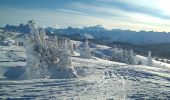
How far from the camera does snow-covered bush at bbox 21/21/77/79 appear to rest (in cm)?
5300

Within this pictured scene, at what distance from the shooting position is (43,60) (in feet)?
183

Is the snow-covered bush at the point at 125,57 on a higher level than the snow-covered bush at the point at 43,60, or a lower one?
lower

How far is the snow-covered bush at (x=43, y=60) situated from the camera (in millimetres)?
53000

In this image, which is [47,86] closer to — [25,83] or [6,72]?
[25,83]

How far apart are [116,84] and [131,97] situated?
9832 mm

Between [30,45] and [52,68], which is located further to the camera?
[52,68]

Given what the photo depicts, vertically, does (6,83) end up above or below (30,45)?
below

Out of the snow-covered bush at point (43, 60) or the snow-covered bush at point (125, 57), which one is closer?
the snow-covered bush at point (43, 60)

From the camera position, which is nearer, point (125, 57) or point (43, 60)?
point (43, 60)

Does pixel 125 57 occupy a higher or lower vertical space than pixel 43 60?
lower

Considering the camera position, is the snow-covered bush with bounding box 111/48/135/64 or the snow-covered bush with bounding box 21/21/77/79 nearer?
the snow-covered bush with bounding box 21/21/77/79

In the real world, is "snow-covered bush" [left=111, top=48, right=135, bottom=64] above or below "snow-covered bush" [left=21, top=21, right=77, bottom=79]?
below

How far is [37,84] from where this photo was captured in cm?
3953

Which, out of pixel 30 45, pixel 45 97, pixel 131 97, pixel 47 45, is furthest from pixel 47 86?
pixel 47 45
